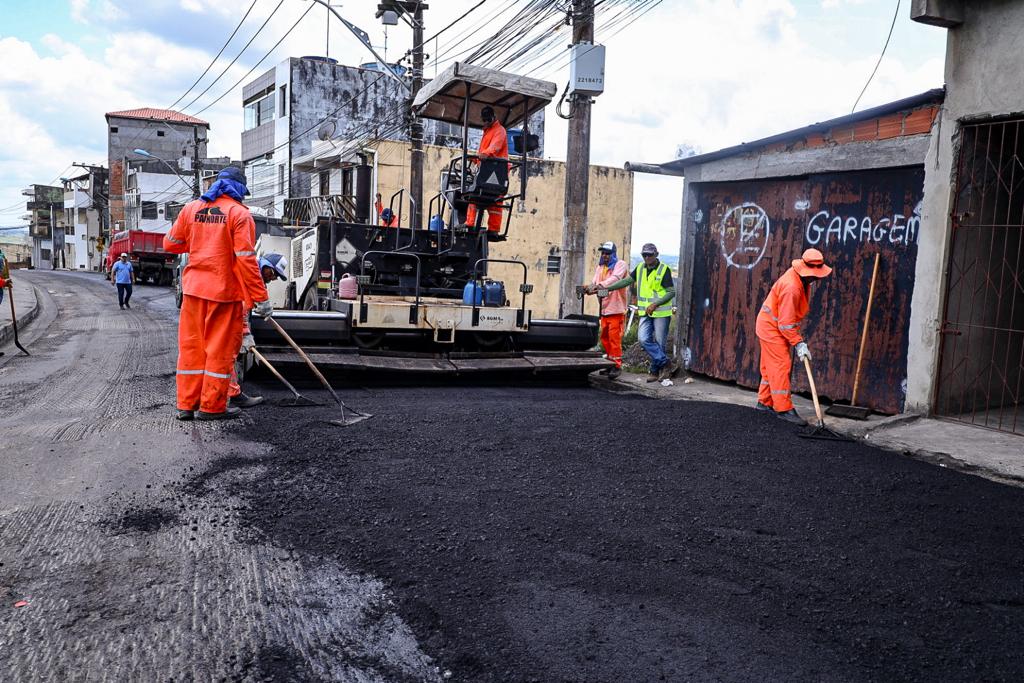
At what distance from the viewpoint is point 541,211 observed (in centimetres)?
2303

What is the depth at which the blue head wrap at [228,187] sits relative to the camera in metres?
6.01

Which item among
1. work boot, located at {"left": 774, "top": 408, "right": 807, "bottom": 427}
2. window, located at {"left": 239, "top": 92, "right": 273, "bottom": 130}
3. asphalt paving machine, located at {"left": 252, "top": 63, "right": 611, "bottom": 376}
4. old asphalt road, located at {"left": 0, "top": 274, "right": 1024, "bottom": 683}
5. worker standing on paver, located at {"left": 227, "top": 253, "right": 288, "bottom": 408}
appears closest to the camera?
old asphalt road, located at {"left": 0, "top": 274, "right": 1024, "bottom": 683}

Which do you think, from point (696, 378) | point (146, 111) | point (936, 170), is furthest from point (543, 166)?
point (146, 111)

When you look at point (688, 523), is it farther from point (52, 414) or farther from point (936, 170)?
point (52, 414)

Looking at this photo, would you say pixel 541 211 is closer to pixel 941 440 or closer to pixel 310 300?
pixel 310 300

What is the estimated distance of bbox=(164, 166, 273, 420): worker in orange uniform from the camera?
5.77 metres

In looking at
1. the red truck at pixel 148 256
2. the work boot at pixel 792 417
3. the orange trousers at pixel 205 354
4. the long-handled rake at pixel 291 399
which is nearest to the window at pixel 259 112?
the red truck at pixel 148 256

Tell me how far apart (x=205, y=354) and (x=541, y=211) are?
58.5ft

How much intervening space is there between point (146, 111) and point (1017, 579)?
73.8 m

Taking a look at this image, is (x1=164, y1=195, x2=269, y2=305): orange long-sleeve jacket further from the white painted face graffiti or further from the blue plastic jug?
the white painted face graffiti

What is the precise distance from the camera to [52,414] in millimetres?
6414

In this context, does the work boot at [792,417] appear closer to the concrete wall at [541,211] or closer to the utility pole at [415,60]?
the utility pole at [415,60]

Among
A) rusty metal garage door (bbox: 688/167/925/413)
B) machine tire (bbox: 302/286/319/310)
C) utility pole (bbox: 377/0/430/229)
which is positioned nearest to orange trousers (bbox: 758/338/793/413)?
rusty metal garage door (bbox: 688/167/925/413)

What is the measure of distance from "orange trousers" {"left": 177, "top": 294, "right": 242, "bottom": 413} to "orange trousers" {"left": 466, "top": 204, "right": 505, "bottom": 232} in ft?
10.6
